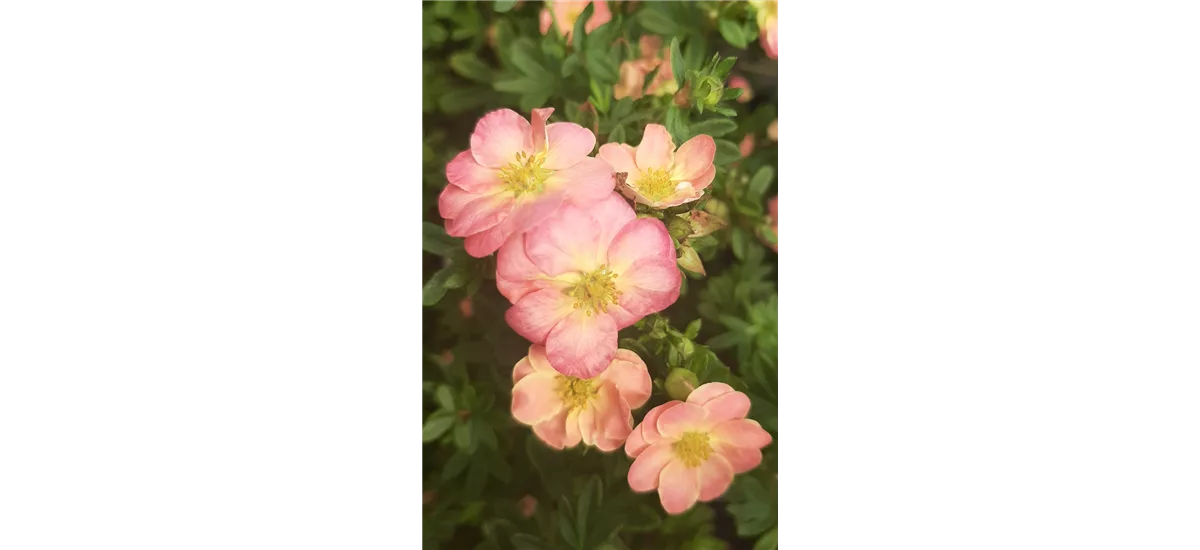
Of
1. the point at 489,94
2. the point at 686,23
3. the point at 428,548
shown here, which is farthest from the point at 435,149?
the point at 428,548

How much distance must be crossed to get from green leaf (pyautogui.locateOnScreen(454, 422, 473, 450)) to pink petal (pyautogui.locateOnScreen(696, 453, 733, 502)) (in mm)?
285

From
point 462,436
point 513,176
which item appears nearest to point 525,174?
point 513,176

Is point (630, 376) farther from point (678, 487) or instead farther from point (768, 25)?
point (768, 25)

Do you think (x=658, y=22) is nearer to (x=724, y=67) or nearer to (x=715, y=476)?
(x=724, y=67)

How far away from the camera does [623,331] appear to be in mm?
1069

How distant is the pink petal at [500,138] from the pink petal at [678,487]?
0.42 m

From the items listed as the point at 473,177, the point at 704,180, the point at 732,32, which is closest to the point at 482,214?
the point at 473,177

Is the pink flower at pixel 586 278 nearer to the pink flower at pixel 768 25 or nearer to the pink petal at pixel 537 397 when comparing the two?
the pink petal at pixel 537 397

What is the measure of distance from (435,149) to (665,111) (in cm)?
28

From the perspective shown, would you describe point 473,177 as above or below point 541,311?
above

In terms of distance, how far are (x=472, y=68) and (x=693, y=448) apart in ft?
1.76

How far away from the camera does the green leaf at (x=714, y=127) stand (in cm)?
108

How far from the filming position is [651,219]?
1056 mm

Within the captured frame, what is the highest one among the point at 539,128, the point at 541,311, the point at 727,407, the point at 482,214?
the point at 539,128
